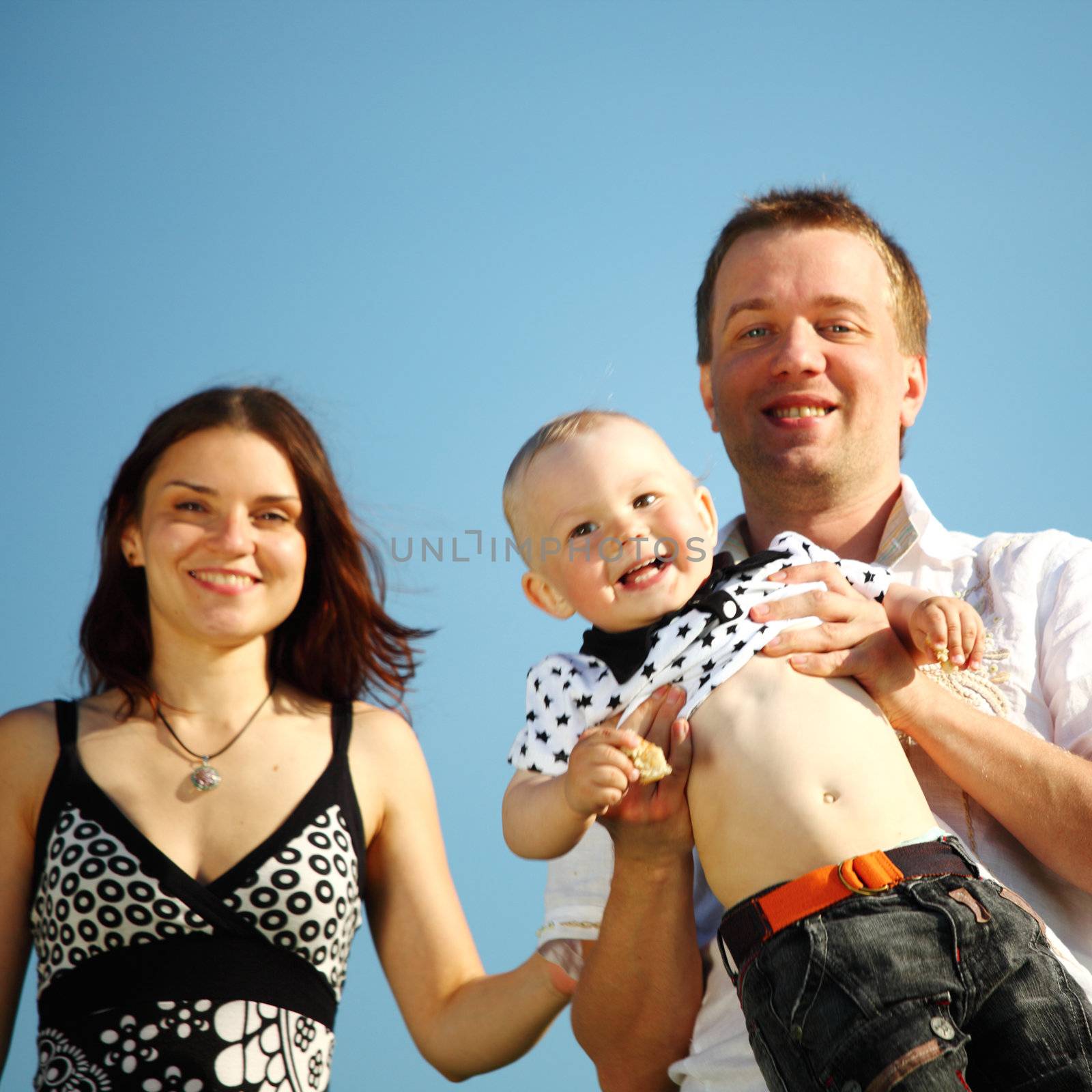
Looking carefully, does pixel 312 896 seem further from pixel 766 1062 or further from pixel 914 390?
pixel 914 390

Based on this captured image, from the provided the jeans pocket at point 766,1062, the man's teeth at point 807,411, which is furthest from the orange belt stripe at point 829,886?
the man's teeth at point 807,411

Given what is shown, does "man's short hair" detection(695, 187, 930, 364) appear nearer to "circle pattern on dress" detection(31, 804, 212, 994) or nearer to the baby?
the baby

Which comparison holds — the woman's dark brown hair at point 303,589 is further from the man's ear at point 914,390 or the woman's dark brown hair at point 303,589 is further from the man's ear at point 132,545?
the man's ear at point 914,390

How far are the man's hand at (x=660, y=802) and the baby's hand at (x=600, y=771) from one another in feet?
0.44

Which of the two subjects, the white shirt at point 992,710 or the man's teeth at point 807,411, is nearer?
the white shirt at point 992,710

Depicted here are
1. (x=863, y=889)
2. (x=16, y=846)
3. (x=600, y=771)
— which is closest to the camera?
(x=863, y=889)

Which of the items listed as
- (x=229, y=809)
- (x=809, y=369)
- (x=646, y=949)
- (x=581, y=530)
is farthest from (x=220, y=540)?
(x=809, y=369)

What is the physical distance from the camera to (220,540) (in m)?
2.92

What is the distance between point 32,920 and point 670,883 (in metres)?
1.50

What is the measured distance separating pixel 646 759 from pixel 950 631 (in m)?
0.67

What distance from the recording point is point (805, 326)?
3.28m

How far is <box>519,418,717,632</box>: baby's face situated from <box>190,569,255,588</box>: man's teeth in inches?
32.1

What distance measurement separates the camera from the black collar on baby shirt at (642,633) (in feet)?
8.17

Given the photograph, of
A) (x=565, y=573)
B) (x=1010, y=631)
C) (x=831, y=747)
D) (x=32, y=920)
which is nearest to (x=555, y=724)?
(x=565, y=573)
